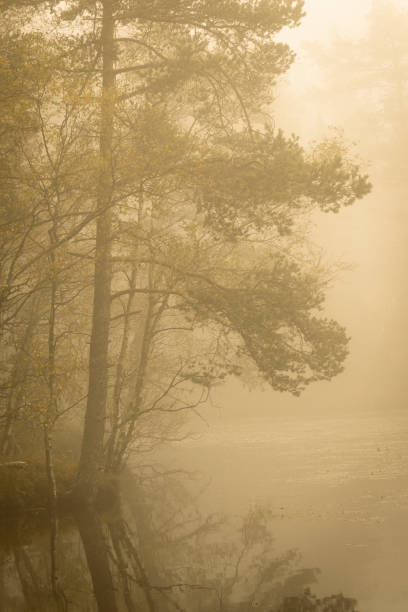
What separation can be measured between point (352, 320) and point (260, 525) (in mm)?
31295

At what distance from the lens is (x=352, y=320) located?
4269 cm

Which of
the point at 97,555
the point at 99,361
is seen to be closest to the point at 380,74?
the point at 99,361

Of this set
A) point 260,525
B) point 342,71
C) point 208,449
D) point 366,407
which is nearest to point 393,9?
point 342,71

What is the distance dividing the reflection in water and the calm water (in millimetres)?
452

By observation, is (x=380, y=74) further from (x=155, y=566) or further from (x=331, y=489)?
(x=155, y=566)

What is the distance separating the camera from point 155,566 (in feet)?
33.7

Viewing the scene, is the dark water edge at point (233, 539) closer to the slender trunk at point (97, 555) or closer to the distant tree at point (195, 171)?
the slender trunk at point (97, 555)

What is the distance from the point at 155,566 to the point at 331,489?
20.2ft

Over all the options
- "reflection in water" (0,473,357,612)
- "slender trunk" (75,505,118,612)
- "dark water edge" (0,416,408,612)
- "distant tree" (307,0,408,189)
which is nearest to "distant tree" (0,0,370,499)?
"slender trunk" (75,505,118,612)

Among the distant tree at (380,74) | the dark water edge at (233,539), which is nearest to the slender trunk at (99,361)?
the dark water edge at (233,539)

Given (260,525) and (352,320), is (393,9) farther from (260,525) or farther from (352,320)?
(260,525)

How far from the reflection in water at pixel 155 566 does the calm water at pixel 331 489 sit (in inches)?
17.8

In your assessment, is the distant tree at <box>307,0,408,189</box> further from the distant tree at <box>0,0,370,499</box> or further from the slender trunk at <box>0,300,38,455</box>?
the slender trunk at <box>0,300,38,455</box>

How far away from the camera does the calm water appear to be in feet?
29.9
